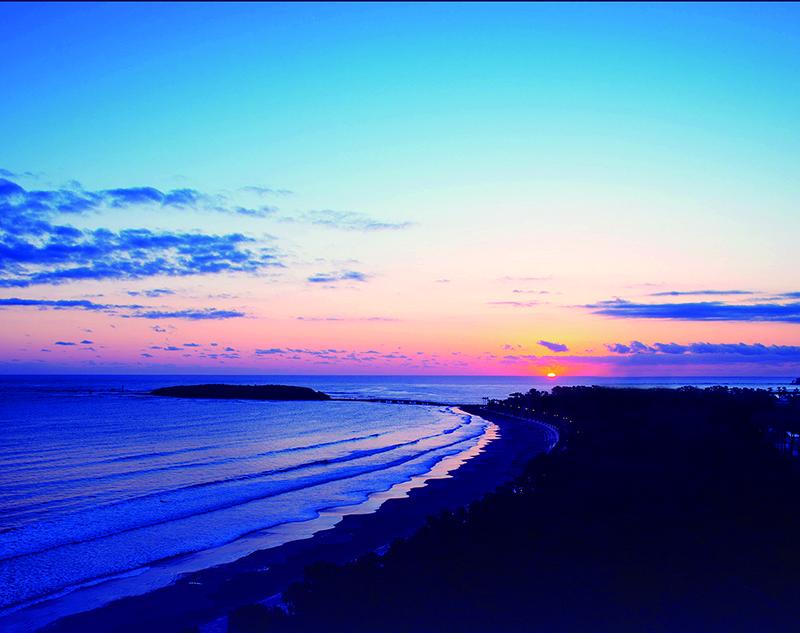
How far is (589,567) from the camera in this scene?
10977 mm

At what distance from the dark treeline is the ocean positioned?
16.5 feet

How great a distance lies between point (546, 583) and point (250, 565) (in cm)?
682

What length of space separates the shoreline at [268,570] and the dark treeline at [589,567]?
Result: 74.8 inches

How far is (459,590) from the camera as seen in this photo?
10.1m

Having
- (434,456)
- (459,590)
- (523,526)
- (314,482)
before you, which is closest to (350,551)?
(523,526)

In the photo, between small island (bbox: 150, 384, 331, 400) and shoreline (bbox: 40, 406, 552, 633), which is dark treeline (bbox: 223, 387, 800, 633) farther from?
small island (bbox: 150, 384, 331, 400)

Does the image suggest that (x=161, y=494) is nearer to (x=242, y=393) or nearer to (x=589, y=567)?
(x=589, y=567)

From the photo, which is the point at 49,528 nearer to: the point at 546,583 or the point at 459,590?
the point at 459,590

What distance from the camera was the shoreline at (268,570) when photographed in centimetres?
1091

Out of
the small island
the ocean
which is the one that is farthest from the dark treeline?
the small island

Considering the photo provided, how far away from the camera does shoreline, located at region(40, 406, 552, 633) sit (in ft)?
35.8

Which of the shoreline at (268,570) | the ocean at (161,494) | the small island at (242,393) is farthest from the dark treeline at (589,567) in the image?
the small island at (242,393)

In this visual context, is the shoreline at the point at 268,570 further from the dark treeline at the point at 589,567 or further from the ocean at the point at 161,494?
the dark treeline at the point at 589,567

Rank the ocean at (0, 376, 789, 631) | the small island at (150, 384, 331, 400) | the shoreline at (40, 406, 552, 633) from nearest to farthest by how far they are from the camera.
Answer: the shoreline at (40, 406, 552, 633), the ocean at (0, 376, 789, 631), the small island at (150, 384, 331, 400)
